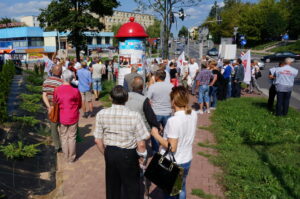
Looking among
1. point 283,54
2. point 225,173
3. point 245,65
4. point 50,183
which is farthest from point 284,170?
point 283,54

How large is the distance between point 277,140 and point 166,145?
4549 millimetres

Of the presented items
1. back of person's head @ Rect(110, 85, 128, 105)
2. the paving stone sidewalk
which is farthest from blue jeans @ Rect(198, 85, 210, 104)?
back of person's head @ Rect(110, 85, 128, 105)

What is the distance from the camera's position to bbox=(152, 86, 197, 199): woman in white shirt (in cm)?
304

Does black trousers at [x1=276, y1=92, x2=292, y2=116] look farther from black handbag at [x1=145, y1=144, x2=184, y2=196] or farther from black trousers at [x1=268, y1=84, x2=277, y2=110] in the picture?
black handbag at [x1=145, y1=144, x2=184, y2=196]

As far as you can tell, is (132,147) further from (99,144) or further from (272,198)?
(272,198)

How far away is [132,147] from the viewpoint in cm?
324

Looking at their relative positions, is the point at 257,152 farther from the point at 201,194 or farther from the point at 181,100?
the point at 181,100

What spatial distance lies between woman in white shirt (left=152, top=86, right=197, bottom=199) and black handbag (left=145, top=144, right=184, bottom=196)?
10 cm

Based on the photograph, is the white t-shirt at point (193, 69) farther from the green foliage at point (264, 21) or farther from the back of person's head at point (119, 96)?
the green foliage at point (264, 21)

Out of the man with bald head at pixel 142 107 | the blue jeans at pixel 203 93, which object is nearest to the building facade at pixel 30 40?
the blue jeans at pixel 203 93

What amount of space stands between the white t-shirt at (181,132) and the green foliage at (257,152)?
1.56 m

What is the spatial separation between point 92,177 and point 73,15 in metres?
15.9

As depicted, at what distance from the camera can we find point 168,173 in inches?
122

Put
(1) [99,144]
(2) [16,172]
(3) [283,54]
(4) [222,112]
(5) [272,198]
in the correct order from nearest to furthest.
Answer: (1) [99,144], (5) [272,198], (2) [16,172], (4) [222,112], (3) [283,54]
